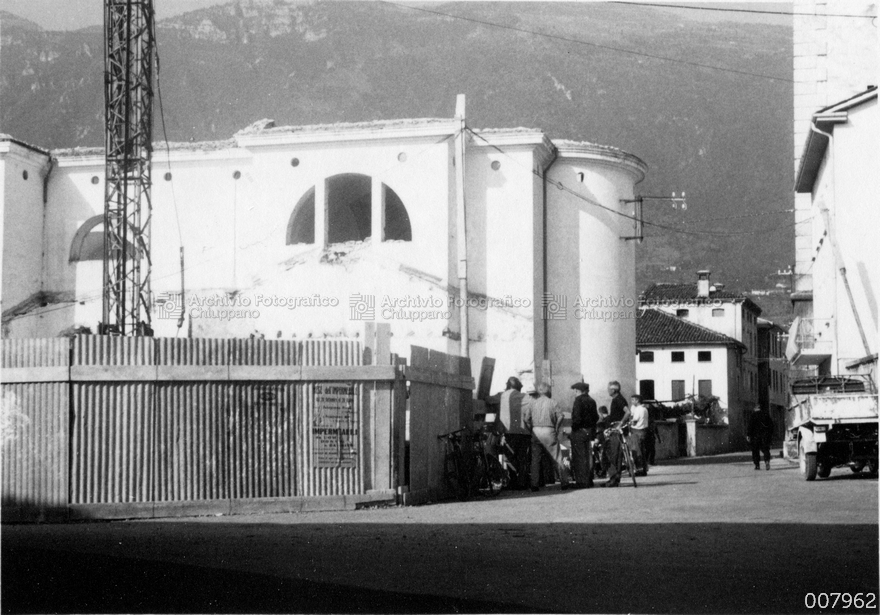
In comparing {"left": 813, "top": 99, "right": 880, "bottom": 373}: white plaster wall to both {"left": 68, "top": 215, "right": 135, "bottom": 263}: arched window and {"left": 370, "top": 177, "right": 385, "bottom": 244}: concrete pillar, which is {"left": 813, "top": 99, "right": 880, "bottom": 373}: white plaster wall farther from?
{"left": 68, "top": 215, "right": 135, "bottom": 263}: arched window

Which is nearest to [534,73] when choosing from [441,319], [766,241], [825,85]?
[766,241]

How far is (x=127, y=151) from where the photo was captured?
35.0 metres

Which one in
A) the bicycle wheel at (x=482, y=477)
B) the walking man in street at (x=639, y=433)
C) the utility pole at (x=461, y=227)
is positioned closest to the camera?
the bicycle wheel at (x=482, y=477)

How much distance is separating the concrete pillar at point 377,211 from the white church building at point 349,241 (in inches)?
1.8

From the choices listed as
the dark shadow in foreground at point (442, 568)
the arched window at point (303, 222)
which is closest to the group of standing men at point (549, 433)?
the dark shadow in foreground at point (442, 568)

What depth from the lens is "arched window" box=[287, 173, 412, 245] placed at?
131 ft

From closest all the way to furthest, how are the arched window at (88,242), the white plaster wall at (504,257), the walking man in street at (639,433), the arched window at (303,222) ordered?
the walking man in street at (639,433)
the white plaster wall at (504,257)
the arched window at (303,222)
the arched window at (88,242)

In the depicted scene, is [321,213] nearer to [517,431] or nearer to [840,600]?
[517,431]

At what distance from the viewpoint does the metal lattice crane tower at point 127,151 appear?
3350 cm

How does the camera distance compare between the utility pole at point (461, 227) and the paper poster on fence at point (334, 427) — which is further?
the utility pole at point (461, 227)

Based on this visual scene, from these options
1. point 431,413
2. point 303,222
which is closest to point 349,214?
point 303,222

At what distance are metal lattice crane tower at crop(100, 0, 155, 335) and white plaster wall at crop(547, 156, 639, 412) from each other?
527 inches

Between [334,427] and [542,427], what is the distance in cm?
491

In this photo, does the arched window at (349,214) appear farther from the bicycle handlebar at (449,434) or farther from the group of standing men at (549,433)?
the bicycle handlebar at (449,434)
